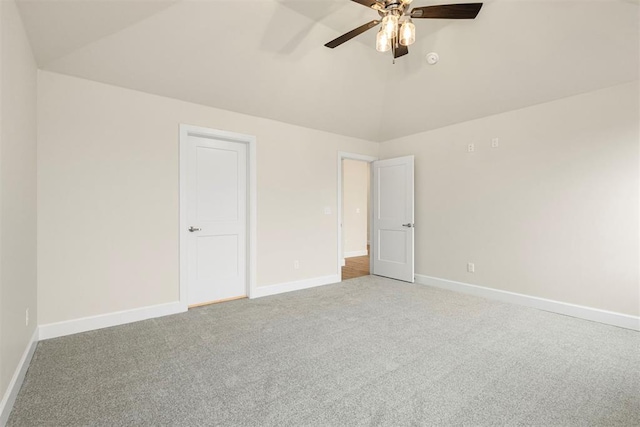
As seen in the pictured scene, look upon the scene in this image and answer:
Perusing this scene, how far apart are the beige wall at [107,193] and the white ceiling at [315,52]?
0.66ft

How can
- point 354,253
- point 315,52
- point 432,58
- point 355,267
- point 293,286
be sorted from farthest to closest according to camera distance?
point 354,253 < point 355,267 < point 293,286 < point 432,58 < point 315,52

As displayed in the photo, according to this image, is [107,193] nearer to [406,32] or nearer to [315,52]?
[315,52]

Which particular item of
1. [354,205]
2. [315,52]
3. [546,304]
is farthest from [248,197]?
[354,205]

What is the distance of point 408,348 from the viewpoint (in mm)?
2486

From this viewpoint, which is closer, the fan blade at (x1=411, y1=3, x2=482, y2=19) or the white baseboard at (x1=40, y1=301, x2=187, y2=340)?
the fan blade at (x1=411, y1=3, x2=482, y2=19)

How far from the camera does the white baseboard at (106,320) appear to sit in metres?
2.71

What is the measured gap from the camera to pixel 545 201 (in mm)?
3457

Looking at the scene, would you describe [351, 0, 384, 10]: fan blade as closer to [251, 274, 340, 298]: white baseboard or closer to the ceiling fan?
the ceiling fan

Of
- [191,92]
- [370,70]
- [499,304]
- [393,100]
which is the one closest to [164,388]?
[191,92]

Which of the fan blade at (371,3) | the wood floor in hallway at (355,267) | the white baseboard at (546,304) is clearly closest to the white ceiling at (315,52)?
the fan blade at (371,3)

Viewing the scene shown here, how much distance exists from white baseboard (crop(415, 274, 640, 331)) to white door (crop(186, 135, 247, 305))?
294 cm

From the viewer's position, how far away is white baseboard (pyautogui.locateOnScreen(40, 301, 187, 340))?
271 cm

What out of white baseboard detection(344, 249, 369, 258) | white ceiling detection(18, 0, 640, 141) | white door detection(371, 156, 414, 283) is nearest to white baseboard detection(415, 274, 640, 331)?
white door detection(371, 156, 414, 283)

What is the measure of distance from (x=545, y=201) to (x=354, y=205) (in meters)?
4.69
